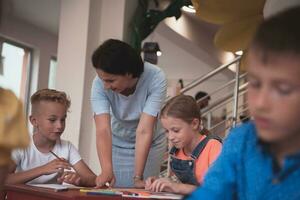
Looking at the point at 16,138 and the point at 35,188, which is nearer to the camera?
the point at 16,138

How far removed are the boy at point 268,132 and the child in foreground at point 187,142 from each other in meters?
0.67

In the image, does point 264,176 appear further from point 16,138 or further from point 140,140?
point 140,140

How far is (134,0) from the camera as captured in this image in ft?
9.71

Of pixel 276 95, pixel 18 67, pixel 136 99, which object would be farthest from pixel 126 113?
pixel 18 67

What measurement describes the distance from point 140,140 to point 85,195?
1.86 feet

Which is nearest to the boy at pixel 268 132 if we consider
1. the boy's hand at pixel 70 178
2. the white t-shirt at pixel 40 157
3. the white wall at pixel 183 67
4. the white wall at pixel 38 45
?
the boy's hand at pixel 70 178

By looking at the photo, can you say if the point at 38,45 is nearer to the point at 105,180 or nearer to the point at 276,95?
the point at 105,180

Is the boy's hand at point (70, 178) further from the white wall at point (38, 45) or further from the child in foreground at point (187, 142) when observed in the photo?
the white wall at point (38, 45)

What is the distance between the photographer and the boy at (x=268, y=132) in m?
0.64

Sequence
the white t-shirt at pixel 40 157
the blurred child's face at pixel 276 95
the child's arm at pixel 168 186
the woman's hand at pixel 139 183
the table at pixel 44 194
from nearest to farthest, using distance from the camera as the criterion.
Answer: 1. the blurred child's face at pixel 276 95
2. the table at pixel 44 194
3. the child's arm at pixel 168 186
4. the woman's hand at pixel 139 183
5. the white t-shirt at pixel 40 157

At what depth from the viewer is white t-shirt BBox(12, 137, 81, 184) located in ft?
5.55

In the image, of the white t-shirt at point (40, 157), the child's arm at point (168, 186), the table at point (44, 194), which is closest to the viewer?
the table at point (44, 194)

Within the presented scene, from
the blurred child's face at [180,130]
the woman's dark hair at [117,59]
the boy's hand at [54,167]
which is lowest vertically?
the boy's hand at [54,167]

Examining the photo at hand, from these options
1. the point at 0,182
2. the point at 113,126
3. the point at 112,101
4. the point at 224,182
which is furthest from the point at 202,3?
the point at 0,182
